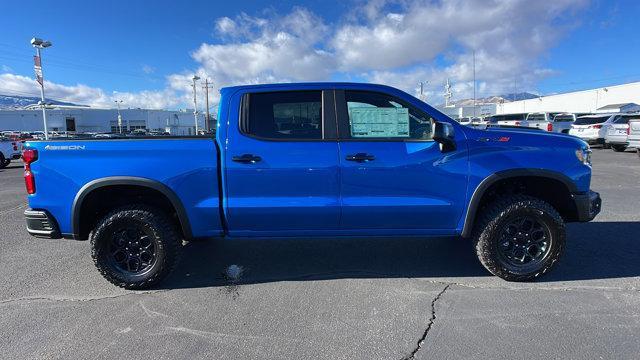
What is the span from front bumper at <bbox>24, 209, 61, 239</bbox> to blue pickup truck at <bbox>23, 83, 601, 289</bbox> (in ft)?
0.04

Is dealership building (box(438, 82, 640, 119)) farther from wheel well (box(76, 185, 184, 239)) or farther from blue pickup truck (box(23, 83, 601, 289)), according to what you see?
wheel well (box(76, 185, 184, 239))

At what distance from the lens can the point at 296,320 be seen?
3389 millimetres

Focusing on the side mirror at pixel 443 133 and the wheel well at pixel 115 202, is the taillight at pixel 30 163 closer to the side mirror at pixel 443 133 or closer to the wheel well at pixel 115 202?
the wheel well at pixel 115 202

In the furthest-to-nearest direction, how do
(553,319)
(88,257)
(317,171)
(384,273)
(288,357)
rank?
(88,257) < (384,273) < (317,171) < (553,319) < (288,357)

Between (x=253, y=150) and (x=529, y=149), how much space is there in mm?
2561

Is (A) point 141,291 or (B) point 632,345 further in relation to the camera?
(A) point 141,291

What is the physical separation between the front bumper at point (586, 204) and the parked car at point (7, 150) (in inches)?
839

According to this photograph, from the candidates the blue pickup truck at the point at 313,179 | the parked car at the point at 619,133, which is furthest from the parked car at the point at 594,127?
the blue pickup truck at the point at 313,179

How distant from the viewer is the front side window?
3.93 metres

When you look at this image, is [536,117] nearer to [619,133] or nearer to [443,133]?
[619,133]

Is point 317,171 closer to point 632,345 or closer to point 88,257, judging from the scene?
point 632,345

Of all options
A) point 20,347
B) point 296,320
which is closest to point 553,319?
point 296,320

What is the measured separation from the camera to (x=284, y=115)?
400 cm

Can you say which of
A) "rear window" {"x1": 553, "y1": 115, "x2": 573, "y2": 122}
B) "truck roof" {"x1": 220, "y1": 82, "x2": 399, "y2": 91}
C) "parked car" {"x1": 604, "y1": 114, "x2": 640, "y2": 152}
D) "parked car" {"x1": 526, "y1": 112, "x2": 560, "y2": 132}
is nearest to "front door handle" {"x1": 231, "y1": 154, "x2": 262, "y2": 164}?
"truck roof" {"x1": 220, "y1": 82, "x2": 399, "y2": 91}
